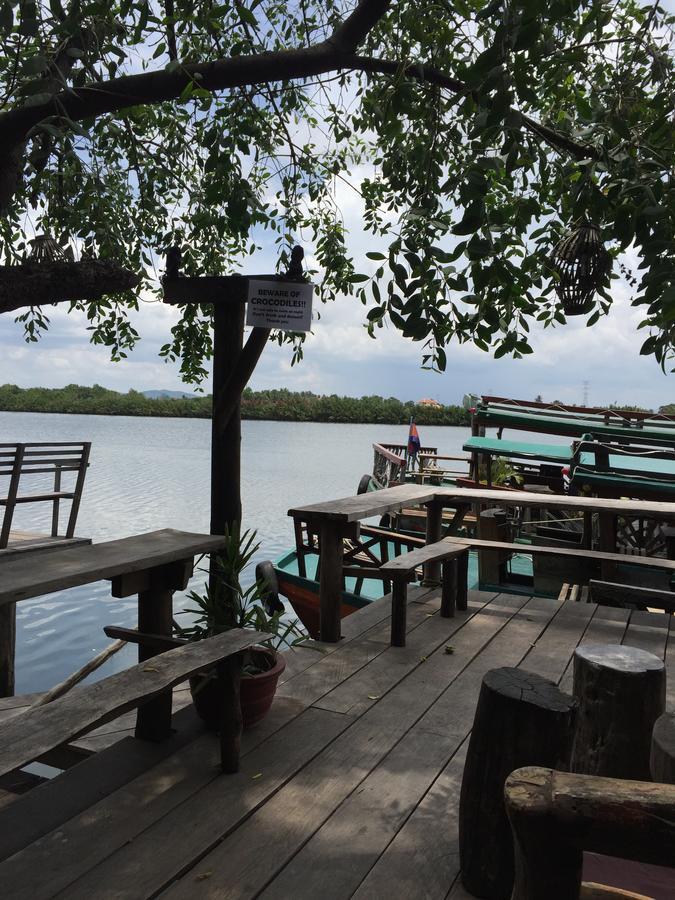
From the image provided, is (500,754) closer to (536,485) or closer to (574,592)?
(574,592)

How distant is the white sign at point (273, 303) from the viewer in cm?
406

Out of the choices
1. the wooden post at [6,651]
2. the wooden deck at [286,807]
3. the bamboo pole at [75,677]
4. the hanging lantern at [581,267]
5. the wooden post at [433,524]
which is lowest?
the wooden post at [6,651]

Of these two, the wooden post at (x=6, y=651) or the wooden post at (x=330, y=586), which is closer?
the wooden post at (x=330, y=586)

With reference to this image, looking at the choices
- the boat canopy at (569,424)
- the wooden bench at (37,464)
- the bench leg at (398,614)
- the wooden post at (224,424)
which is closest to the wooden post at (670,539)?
the boat canopy at (569,424)

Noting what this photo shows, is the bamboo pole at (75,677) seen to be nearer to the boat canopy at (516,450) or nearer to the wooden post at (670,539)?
the wooden post at (670,539)

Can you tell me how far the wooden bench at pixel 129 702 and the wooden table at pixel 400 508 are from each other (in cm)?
151

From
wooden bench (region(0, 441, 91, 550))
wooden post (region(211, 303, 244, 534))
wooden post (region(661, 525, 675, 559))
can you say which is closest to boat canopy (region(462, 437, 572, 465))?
wooden post (region(661, 525, 675, 559))

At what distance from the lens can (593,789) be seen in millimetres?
1008

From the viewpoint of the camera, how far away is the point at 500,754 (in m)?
1.98

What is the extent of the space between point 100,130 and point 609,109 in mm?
4444

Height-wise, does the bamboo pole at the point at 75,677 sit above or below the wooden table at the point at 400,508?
below

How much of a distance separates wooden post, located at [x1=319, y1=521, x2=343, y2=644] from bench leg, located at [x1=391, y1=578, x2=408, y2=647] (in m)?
0.34

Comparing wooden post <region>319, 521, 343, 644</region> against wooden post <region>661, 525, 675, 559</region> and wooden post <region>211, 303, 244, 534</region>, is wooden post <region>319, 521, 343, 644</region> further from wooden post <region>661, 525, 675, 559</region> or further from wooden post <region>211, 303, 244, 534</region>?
wooden post <region>661, 525, 675, 559</region>

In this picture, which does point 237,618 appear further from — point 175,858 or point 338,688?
point 175,858
